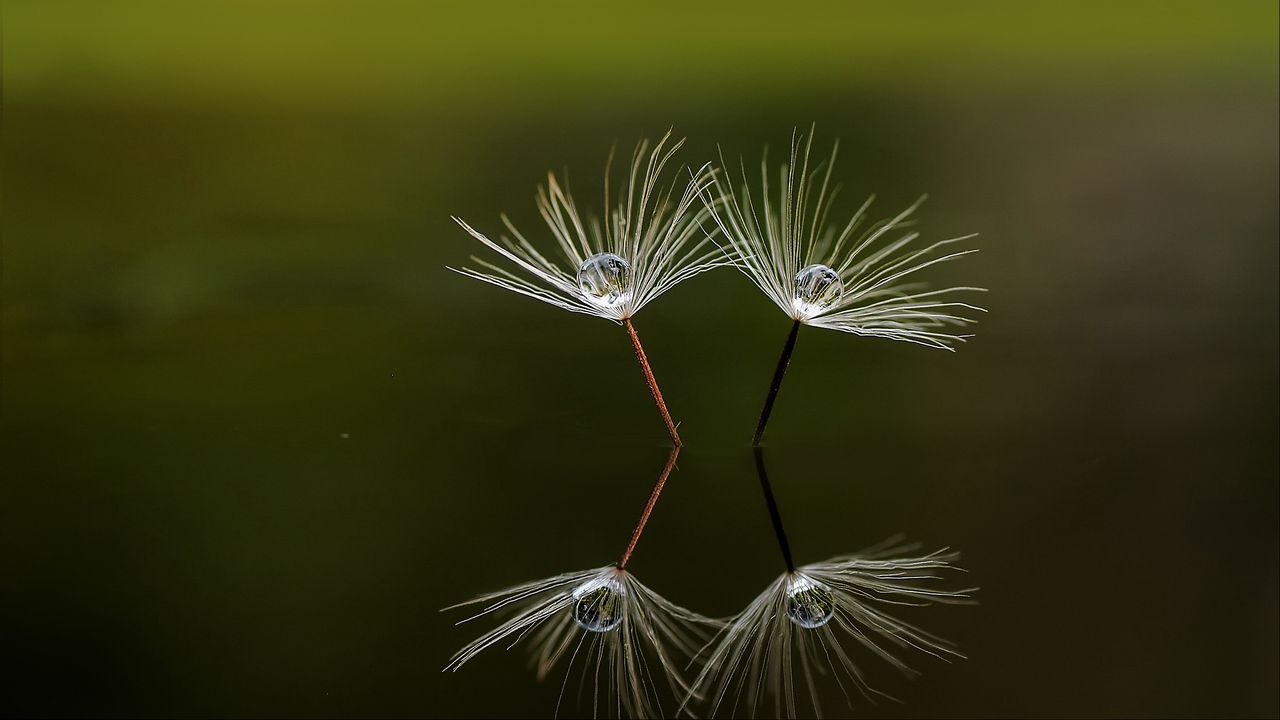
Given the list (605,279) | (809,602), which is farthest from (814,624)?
(605,279)

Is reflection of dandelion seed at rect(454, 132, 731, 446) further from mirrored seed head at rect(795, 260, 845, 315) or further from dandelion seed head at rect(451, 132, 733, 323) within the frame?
mirrored seed head at rect(795, 260, 845, 315)

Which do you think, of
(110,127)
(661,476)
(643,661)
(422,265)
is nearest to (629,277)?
(661,476)

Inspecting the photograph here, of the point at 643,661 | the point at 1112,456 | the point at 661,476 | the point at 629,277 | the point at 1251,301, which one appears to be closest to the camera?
the point at 643,661

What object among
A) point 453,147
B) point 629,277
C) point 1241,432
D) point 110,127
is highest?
point 110,127

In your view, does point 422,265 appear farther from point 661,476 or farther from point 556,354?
point 661,476

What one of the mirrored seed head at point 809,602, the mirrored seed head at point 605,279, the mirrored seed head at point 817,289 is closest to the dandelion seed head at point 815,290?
the mirrored seed head at point 817,289

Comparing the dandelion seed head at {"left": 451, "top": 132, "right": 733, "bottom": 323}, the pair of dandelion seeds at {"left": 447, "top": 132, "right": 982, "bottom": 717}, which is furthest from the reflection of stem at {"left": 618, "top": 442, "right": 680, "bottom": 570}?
the dandelion seed head at {"left": 451, "top": 132, "right": 733, "bottom": 323}
